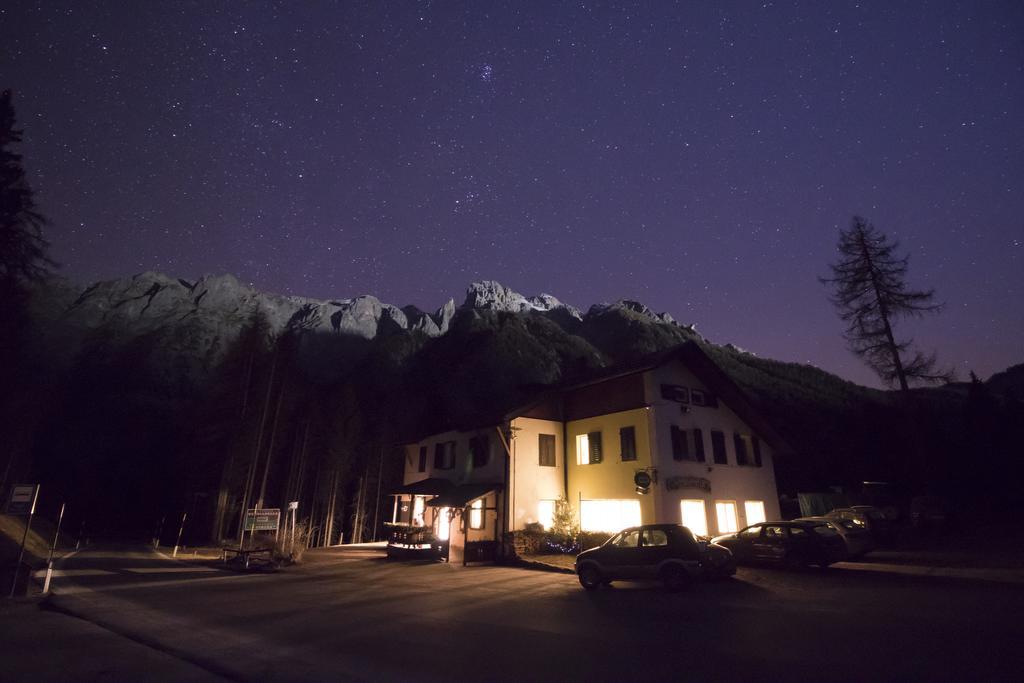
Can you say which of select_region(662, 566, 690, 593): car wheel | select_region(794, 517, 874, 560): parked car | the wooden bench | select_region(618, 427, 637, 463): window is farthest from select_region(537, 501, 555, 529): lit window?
the wooden bench

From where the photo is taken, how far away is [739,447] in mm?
24875

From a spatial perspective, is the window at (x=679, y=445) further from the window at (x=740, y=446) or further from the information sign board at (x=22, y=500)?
the information sign board at (x=22, y=500)

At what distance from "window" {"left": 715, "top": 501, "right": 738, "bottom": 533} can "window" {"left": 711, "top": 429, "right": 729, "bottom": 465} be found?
6.61ft

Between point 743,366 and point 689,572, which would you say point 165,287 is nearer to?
point 743,366

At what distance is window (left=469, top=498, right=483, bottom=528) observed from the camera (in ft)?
77.4

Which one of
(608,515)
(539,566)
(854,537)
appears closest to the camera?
(854,537)

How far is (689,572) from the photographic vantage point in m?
12.4

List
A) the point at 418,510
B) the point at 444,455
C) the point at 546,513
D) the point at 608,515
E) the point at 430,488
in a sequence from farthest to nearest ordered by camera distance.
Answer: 1. the point at 418,510
2. the point at 444,455
3. the point at 430,488
4. the point at 546,513
5. the point at 608,515

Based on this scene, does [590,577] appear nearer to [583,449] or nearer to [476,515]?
[583,449]

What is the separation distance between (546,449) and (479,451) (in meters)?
3.76

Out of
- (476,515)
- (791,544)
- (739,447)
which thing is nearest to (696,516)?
(739,447)

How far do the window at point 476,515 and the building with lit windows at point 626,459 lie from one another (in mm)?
51

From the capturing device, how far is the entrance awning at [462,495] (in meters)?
22.3

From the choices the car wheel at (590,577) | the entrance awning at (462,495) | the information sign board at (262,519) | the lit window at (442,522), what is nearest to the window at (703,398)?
the entrance awning at (462,495)
